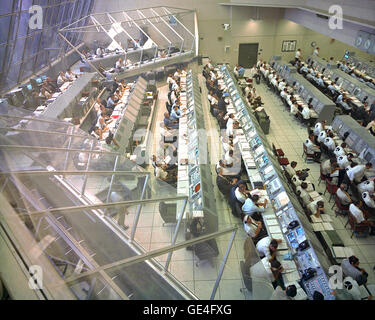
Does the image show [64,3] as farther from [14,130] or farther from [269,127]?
[14,130]

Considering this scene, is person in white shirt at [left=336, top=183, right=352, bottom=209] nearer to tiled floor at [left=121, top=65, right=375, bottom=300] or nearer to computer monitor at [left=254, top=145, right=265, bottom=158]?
tiled floor at [left=121, top=65, right=375, bottom=300]

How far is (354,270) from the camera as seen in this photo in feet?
18.2

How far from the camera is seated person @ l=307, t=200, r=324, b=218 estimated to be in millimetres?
6781

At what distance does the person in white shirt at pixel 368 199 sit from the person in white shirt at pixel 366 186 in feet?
1.11

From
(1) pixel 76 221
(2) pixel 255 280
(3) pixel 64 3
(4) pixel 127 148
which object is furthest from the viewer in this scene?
(3) pixel 64 3

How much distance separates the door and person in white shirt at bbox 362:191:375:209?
16.3m

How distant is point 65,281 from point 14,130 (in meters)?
3.80

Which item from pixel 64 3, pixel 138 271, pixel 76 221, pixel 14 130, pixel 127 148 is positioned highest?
pixel 64 3

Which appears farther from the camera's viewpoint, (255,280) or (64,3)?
(64,3)

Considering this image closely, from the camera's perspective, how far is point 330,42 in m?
→ 20.3

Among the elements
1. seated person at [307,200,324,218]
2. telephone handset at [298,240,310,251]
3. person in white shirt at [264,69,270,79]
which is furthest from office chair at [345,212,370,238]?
person in white shirt at [264,69,270,79]

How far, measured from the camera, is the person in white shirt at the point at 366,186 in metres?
7.45

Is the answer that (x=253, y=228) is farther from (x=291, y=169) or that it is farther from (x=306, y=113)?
(x=306, y=113)
